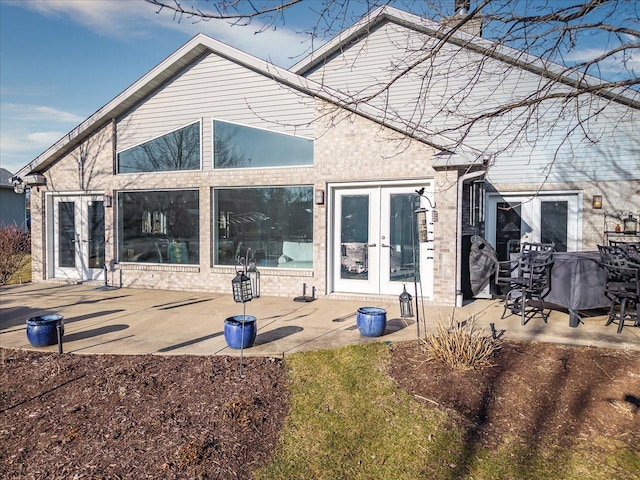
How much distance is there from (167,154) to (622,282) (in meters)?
9.47

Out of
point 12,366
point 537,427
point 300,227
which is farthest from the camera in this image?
point 300,227

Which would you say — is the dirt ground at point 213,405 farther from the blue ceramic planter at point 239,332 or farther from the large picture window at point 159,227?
the large picture window at point 159,227

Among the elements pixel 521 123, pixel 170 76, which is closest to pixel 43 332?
pixel 170 76

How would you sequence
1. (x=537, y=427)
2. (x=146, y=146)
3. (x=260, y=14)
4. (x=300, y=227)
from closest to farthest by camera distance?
(x=537, y=427), (x=260, y=14), (x=300, y=227), (x=146, y=146)

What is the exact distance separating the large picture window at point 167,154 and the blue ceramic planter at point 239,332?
5.57m

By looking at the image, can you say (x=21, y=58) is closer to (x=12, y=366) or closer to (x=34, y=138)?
(x=12, y=366)

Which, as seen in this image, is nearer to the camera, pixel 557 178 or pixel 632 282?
pixel 632 282

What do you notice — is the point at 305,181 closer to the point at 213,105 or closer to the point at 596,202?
the point at 213,105

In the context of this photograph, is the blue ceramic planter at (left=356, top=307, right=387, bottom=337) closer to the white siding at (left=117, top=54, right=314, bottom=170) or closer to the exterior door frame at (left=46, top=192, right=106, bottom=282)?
the white siding at (left=117, top=54, right=314, bottom=170)

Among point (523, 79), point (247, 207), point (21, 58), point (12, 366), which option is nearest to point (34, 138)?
point (21, 58)

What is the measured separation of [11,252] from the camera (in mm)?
12703

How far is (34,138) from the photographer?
23.9 meters

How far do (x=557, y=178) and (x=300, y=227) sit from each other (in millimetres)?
5835

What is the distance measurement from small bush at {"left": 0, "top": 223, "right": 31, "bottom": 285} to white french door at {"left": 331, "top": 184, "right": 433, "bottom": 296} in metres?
10.00
